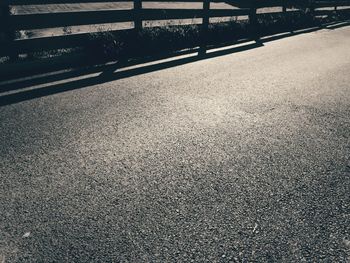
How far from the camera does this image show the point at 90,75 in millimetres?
6773

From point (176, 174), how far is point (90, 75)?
3.87 metres

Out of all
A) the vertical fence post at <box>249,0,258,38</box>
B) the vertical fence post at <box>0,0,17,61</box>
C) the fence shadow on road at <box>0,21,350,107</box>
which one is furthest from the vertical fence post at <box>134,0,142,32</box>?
the vertical fence post at <box>249,0,258,38</box>

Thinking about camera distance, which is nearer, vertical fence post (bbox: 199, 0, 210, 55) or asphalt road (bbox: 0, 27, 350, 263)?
asphalt road (bbox: 0, 27, 350, 263)

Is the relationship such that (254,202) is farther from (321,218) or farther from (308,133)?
(308,133)

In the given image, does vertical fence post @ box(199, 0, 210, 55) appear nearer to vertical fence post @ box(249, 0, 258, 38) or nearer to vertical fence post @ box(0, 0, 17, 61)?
vertical fence post @ box(249, 0, 258, 38)

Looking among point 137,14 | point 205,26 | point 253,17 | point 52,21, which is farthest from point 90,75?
point 253,17

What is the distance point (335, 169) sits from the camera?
3818mm

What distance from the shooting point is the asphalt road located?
8.84 feet

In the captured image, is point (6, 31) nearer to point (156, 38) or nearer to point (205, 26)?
→ point (156, 38)

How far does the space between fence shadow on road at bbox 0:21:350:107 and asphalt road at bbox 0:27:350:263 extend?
0.29 metres

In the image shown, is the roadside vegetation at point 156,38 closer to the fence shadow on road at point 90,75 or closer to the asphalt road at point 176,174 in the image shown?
the fence shadow on road at point 90,75

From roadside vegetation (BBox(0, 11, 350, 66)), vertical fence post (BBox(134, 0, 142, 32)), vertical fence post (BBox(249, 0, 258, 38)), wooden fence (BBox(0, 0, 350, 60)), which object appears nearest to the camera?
wooden fence (BBox(0, 0, 350, 60))

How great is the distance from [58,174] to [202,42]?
7.35 meters

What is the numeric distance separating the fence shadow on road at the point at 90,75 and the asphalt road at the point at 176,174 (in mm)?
294
